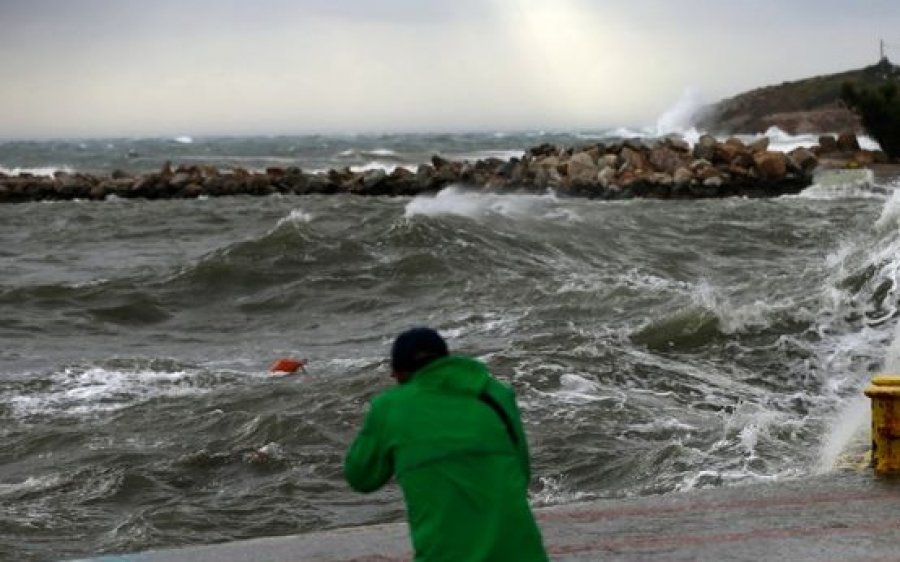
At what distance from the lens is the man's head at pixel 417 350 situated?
4.03 meters

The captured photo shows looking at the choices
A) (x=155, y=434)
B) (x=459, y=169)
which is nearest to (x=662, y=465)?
(x=155, y=434)

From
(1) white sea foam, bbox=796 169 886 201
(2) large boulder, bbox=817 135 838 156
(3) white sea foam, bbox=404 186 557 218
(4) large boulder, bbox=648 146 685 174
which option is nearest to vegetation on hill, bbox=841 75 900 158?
(2) large boulder, bbox=817 135 838 156

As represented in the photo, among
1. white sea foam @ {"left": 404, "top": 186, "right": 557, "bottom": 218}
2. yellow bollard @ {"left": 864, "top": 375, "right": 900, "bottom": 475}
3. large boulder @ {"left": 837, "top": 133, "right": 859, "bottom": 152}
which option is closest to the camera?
yellow bollard @ {"left": 864, "top": 375, "right": 900, "bottom": 475}

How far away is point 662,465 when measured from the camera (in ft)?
30.7

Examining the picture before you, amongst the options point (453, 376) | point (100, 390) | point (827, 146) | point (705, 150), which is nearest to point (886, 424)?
point (453, 376)

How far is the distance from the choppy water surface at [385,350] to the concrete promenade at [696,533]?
91 cm

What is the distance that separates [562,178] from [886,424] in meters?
28.6

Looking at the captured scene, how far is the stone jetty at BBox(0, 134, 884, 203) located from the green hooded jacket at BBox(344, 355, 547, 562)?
2968 centimetres

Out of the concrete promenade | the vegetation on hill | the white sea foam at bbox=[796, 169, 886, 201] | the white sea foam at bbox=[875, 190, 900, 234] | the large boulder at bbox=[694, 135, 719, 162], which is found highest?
the vegetation on hill

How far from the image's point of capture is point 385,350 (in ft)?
49.0

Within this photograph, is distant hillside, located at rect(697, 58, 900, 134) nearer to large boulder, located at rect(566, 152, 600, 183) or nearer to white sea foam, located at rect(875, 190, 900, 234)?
large boulder, located at rect(566, 152, 600, 183)

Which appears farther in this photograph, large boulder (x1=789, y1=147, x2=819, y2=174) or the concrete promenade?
large boulder (x1=789, y1=147, x2=819, y2=174)

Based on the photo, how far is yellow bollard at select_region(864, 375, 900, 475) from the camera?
717 centimetres

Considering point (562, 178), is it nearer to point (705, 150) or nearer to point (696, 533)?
point (705, 150)
